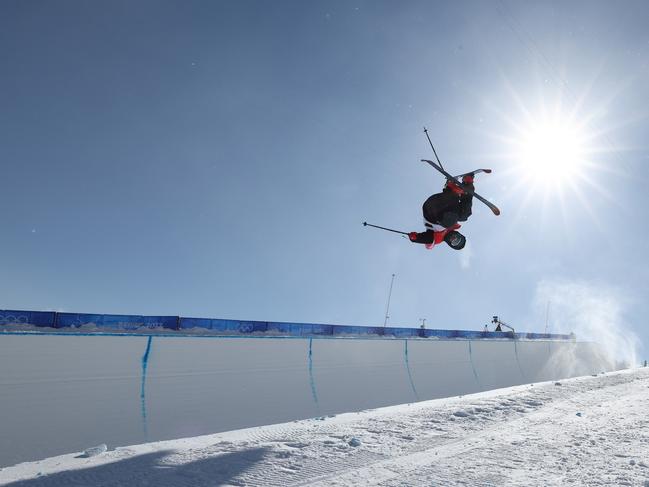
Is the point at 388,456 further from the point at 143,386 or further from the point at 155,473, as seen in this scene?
the point at 143,386

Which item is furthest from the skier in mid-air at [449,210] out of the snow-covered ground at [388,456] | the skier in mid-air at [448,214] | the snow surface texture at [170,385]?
the snow surface texture at [170,385]

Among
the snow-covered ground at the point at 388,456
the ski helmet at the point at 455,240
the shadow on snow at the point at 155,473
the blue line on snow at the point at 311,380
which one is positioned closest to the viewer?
the shadow on snow at the point at 155,473

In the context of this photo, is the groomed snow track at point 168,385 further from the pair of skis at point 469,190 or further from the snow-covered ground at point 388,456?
the pair of skis at point 469,190

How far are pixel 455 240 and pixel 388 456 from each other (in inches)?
160

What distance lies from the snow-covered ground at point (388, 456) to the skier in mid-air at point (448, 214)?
3.54 m

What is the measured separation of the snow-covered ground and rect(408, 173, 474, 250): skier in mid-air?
354 centimetres

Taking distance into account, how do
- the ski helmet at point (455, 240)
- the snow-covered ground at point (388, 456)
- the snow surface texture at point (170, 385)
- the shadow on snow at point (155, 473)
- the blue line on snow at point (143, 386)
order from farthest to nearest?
1. the blue line on snow at point (143, 386)
2. the ski helmet at point (455, 240)
3. the snow surface texture at point (170, 385)
4. the snow-covered ground at point (388, 456)
5. the shadow on snow at point (155, 473)

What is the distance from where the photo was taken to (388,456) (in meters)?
6.05

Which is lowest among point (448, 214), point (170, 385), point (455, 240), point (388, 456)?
point (388, 456)

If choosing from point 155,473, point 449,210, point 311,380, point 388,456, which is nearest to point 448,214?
point 449,210

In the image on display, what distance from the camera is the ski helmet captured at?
797 centimetres

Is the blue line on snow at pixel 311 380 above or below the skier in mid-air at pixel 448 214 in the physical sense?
below

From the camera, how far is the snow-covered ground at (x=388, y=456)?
512 centimetres

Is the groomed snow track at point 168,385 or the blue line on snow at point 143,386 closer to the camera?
the groomed snow track at point 168,385
